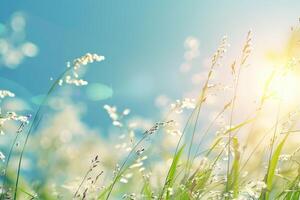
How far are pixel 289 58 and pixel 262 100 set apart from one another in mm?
208

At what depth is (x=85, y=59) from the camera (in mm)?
2564

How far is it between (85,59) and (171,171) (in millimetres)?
603

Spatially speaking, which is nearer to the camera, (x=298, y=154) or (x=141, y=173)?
(x=298, y=154)

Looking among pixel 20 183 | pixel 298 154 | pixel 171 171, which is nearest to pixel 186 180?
pixel 171 171

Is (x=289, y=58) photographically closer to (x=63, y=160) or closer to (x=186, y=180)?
(x=186, y=180)

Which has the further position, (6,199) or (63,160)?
(63,160)

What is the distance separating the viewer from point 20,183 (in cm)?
240

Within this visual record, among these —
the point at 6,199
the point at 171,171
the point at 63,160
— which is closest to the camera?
the point at 6,199

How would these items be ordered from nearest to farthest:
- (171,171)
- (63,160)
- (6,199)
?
(6,199), (171,171), (63,160)

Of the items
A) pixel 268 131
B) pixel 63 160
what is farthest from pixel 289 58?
pixel 63 160

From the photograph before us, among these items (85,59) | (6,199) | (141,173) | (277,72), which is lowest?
(6,199)

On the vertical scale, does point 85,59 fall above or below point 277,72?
above

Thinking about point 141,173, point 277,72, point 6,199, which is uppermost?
point 277,72

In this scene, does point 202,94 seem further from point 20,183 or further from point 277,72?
point 20,183
